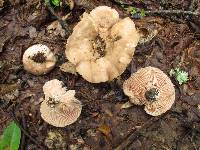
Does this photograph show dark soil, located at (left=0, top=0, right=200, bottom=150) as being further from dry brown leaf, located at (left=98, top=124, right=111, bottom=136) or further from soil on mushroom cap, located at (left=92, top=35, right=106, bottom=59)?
soil on mushroom cap, located at (left=92, top=35, right=106, bottom=59)

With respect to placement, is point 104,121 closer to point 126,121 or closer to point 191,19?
point 126,121

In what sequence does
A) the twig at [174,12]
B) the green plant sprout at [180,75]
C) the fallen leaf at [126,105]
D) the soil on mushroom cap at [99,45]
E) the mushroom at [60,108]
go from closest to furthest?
1. the soil on mushroom cap at [99,45]
2. the mushroom at [60,108]
3. the fallen leaf at [126,105]
4. the green plant sprout at [180,75]
5. the twig at [174,12]

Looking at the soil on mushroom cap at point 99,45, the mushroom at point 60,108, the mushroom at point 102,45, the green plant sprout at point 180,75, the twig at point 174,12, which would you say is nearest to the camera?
the mushroom at point 102,45

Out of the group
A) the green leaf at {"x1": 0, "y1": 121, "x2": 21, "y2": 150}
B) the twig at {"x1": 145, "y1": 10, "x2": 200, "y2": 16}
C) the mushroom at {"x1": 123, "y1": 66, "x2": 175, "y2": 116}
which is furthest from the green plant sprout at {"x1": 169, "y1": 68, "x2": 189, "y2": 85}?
the green leaf at {"x1": 0, "y1": 121, "x2": 21, "y2": 150}

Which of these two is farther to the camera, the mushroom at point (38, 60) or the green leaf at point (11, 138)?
the mushroom at point (38, 60)

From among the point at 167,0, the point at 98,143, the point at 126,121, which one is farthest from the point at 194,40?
the point at 98,143

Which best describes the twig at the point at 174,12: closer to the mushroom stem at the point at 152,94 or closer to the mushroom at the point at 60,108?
the mushroom stem at the point at 152,94

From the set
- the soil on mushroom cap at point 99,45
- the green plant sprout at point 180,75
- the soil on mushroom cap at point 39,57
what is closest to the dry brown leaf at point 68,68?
the soil on mushroom cap at point 39,57
